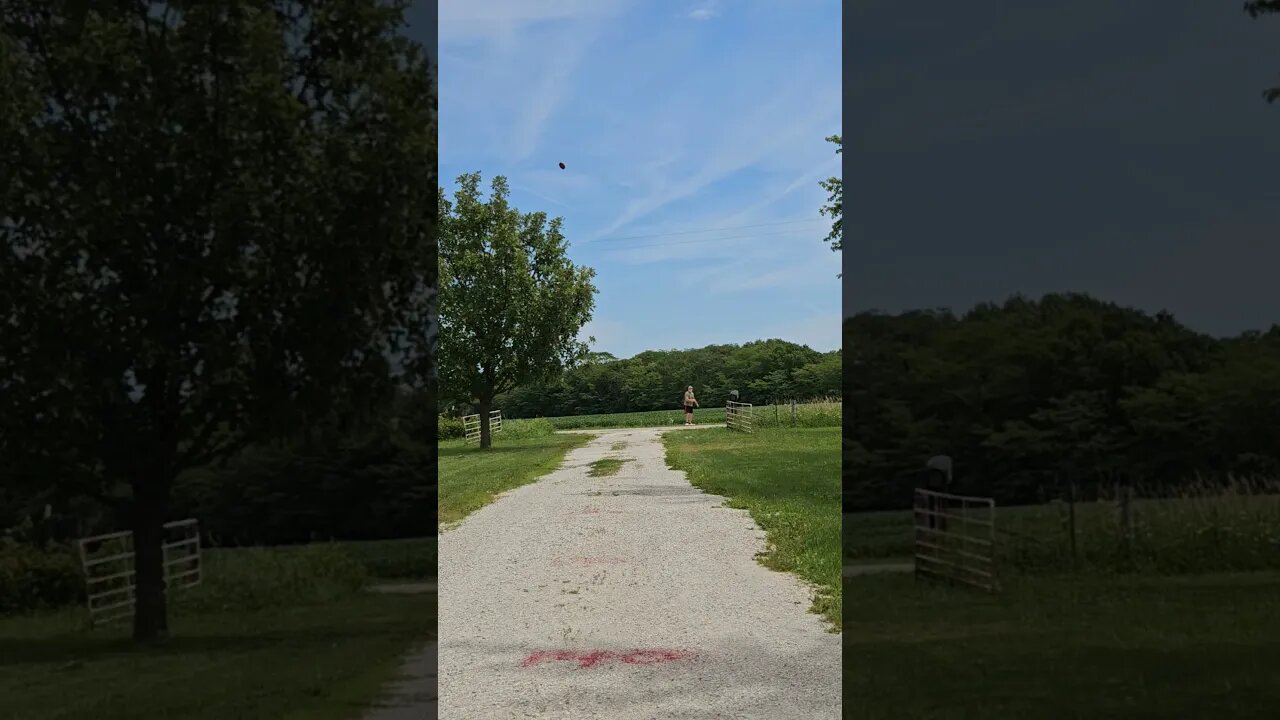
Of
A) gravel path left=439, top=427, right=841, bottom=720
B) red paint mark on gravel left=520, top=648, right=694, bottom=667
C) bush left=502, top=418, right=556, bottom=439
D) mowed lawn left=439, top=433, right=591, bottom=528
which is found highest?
bush left=502, top=418, right=556, bottom=439

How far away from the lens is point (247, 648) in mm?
3885

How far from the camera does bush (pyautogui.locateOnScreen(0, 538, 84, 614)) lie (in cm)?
369

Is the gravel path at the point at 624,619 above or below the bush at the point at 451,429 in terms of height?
below

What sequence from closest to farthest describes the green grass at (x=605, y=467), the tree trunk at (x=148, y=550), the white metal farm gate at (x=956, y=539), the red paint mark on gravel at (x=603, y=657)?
the tree trunk at (x=148, y=550)
the white metal farm gate at (x=956, y=539)
the red paint mark on gravel at (x=603, y=657)
the green grass at (x=605, y=467)

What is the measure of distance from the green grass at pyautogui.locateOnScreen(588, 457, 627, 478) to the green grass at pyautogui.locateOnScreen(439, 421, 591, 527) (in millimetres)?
969

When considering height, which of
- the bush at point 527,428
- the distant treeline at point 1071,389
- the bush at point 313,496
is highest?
the distant treeline at point 1071,389

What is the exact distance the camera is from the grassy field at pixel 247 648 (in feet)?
12.0

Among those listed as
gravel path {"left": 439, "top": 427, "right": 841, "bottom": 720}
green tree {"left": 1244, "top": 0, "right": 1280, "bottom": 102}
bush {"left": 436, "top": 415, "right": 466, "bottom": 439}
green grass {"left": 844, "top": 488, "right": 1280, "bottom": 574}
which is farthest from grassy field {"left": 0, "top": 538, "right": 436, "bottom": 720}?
bush {"left": 436, "top": 415, "right": 466, "bottom": 439}

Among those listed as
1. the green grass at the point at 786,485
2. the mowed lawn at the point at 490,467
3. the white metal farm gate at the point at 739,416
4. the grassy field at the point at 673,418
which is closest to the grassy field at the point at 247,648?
the green grass at the point at 786,485

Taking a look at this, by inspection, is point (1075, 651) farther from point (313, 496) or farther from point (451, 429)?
point (451, 429)

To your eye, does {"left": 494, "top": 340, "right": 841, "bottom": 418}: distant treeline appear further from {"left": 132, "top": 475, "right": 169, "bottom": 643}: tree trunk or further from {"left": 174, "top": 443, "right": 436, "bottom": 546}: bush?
{"left": 132, "top": 475, "right": 169, "bottom": 643}: tree trunk

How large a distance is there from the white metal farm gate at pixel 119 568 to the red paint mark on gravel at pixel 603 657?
4284mm

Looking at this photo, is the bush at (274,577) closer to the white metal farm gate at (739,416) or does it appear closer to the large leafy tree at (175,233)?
the large leafy tree at (175,233)

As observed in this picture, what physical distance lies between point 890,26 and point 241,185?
3.01 meters
